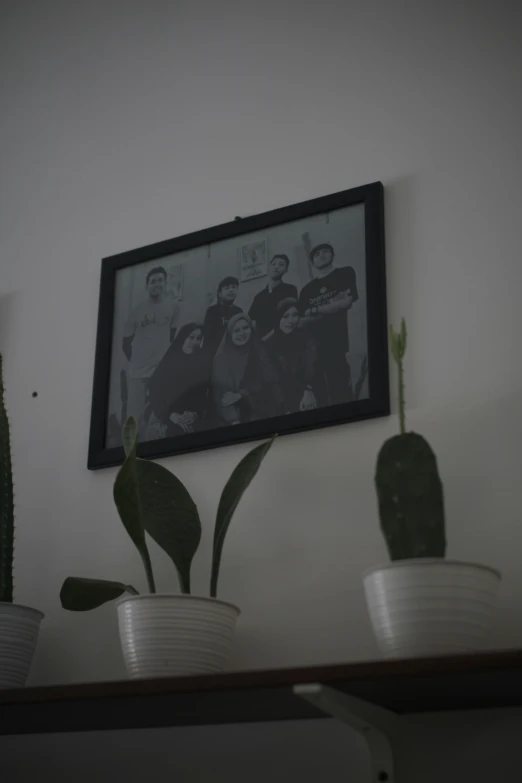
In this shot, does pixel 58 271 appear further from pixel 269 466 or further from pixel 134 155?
pixel 269 466

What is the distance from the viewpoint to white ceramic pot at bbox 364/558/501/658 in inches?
43.9

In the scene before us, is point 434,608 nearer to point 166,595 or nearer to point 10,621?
point 166,595

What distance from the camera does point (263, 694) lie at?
114cm

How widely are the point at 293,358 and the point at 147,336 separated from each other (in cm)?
32

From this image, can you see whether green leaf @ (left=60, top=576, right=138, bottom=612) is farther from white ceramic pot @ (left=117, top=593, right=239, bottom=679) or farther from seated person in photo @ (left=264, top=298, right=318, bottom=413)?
seated person in photo @ (left=264, top=298, right=318, bottom=413)

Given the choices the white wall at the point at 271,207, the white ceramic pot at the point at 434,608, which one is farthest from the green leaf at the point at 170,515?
the white ceramic pot at the point at 434,608

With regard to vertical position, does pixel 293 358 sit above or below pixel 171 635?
above

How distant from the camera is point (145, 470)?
143cm

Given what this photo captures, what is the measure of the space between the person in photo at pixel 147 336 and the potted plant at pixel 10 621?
10.6 inches

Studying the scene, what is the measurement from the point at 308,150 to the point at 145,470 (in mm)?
696

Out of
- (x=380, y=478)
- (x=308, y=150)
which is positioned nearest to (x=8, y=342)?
(x=308, y=150)

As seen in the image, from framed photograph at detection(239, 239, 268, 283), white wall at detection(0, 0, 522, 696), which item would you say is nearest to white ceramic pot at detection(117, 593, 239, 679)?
white wall at detection(0, 0, 522, 696)

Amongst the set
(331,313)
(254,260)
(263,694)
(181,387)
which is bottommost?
(263,694)

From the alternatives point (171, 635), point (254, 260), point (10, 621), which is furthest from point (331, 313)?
point (10, 621)
